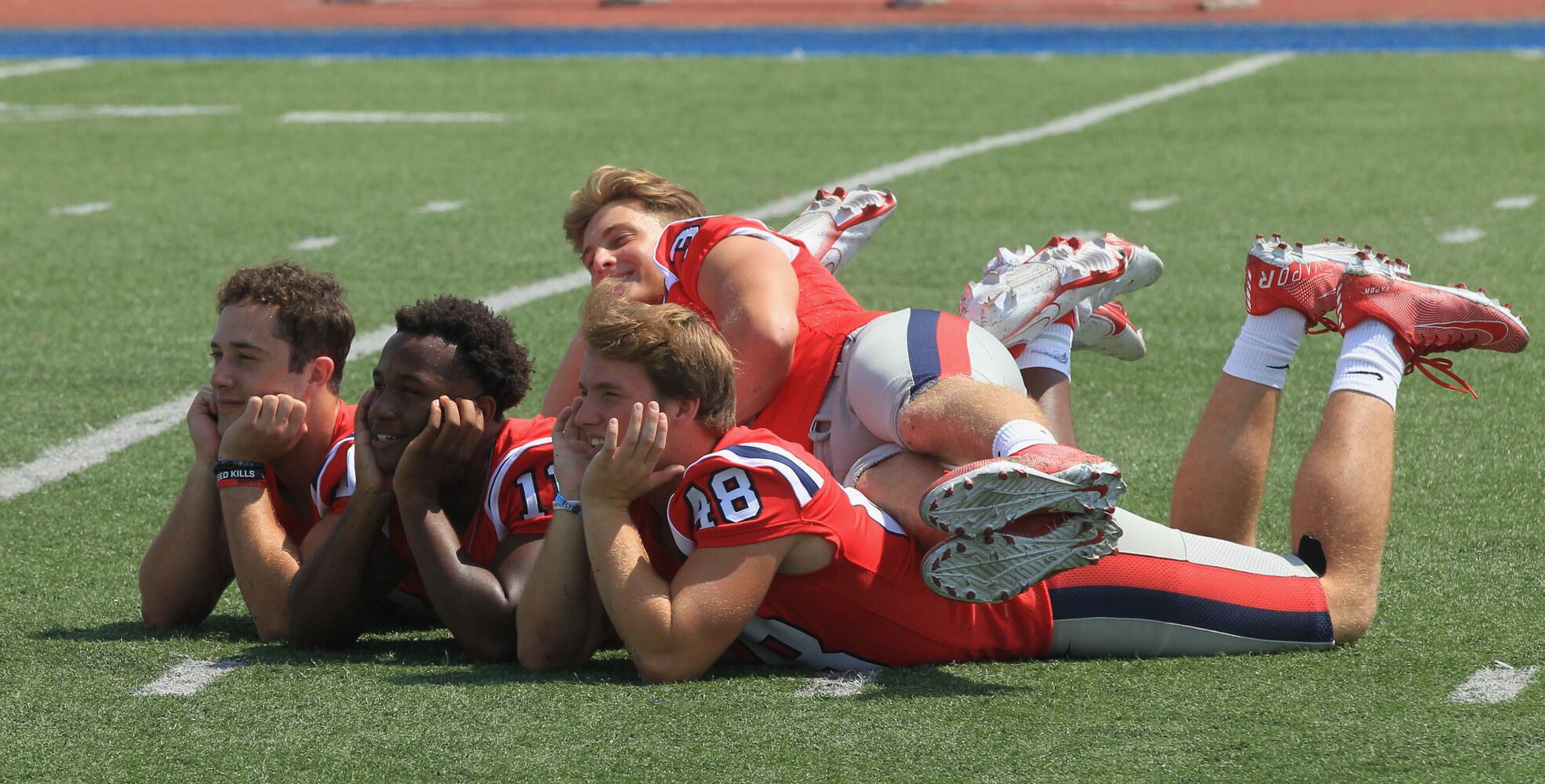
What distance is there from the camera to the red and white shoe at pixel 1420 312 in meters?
4.14

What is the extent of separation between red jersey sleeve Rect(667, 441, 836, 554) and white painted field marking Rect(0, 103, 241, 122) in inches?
410

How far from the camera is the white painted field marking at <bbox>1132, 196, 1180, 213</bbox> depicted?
9.22m

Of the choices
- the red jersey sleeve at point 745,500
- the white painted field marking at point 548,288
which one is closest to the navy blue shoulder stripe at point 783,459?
the red jersey sleeve at point 745,500

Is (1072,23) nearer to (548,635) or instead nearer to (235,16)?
(235,16)

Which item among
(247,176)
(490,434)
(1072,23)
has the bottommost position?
(1072,23)

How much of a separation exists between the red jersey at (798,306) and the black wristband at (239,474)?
1010mm

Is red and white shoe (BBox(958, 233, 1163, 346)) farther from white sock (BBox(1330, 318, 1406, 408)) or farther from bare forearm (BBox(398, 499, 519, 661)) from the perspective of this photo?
bare forearm (BBox(398, 499, 519, 661))

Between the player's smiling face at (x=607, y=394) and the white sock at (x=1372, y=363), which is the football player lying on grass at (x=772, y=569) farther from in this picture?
the white sock at (x=1372, y=363)

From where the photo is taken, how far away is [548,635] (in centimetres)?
354

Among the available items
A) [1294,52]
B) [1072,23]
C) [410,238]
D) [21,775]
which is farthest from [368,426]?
[1072,23]

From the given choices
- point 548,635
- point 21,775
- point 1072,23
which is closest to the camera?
point 21,775

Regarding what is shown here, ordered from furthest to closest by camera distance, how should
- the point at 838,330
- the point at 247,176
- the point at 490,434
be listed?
the point at 247,176 → the point at 838,330 → the point at 490,434

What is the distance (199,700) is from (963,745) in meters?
1.41

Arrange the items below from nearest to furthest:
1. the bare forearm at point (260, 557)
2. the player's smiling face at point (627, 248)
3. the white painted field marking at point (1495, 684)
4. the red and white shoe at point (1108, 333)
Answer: the white painted field marking at point (1495, 684)
the bare forearm at point (260, 557)
the player's smiling face at point (627, 248)
the red and white shoe at point (1108, 333)
